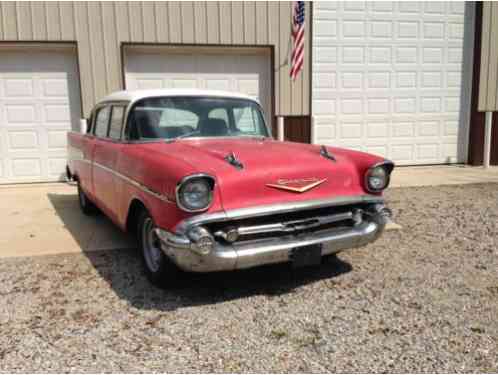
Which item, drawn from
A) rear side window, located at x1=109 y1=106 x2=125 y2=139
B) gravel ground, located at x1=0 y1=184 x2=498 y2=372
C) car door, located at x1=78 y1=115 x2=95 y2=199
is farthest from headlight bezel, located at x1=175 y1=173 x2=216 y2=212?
car door, located at x1=78 y1=115 x2=95 y2=199

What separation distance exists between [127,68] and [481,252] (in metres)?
6.94

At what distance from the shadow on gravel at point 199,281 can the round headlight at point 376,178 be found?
79 centimetres

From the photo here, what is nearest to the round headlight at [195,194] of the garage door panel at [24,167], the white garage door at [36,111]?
the white garage door at [36,111]

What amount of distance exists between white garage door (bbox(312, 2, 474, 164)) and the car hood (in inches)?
237

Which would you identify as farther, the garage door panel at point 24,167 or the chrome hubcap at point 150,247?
the garage door panel at point 24,167

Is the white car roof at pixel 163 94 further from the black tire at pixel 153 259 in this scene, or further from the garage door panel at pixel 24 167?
the garage door panel at pixel 24 167

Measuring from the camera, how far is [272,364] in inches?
95.0

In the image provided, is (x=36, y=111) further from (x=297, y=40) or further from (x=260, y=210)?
(x=260, y=210)

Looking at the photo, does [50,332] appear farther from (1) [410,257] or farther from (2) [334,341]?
(1) [410,257]

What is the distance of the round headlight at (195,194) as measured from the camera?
9.25 feet

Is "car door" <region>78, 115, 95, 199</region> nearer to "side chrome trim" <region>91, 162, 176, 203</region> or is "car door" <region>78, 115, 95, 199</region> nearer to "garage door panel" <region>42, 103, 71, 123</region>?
"side chrome trim" <region>91, 162, 176, 203</region>

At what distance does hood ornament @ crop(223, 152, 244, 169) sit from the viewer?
3080 millimetres

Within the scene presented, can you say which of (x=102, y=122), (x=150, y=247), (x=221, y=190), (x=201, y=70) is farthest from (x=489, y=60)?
(x=150, y=247)

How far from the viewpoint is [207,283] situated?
11.6 feet
